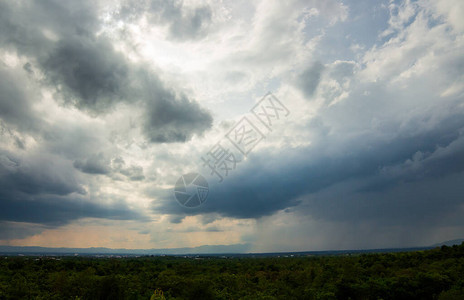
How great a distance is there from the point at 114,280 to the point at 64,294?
1206cm

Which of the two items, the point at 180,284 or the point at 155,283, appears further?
the point at 155,283

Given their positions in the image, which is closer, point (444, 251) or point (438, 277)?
point (438, 277)

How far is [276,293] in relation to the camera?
60.6 meters

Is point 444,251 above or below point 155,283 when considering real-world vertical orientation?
above

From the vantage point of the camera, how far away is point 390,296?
5428cm

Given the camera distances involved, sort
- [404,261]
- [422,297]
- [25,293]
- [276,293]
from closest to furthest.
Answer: [25,293]
[422,297]
[276,293]
[404,261]

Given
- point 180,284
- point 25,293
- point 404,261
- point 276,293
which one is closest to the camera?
point 25,293

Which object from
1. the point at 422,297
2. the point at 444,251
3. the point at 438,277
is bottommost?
the point at 422,297

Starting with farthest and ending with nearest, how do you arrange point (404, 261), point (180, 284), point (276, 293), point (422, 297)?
point (404, 261) → point (180, 284) → point (276, 293) → point (422, 297)

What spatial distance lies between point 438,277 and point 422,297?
15.5 ft

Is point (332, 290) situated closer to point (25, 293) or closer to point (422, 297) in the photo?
point (422, 297)

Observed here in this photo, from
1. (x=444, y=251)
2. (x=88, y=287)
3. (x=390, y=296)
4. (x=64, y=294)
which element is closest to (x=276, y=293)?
(x=390, y=296)

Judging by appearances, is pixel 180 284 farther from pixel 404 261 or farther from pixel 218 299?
pixel 404 261

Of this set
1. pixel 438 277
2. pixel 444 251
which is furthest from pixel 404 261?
pixel 438 277
